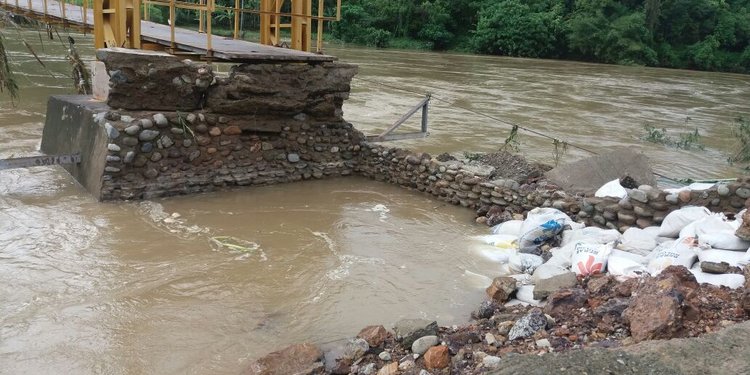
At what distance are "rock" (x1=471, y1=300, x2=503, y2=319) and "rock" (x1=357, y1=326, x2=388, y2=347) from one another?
94 cm

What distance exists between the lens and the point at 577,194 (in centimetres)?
755

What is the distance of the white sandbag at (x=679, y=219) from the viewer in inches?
245

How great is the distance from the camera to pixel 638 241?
6.25 metres

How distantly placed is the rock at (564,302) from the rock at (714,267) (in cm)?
110

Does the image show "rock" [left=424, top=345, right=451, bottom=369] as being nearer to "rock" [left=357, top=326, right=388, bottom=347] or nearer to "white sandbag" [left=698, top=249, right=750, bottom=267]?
"rock" [left=357, top=326, right=388, bottom=347]

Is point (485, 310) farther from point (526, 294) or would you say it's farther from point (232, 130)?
point (232, 130)

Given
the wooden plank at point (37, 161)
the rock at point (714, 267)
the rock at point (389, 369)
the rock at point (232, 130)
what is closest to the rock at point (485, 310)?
the rock at point (389, 369)

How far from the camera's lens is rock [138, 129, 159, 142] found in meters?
7.59

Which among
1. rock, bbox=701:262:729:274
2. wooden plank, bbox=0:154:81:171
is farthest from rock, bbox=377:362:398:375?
wooden plank, bbox=0:154:81:171

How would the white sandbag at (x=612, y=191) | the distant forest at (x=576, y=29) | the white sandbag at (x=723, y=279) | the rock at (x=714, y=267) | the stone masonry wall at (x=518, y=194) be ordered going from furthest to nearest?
the distant forest at (x=576, y=29)
the white sandbag at (x=612, y=191)
the stone masonry wall at (x=518, y=194)
the rock at (x=714, y=267)
the white sandbag at (x=723, y=279)

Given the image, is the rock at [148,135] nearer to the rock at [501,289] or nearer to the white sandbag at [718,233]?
the rock at [501,289]

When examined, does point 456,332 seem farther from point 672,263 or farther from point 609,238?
point 609,238

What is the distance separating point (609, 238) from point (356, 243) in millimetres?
2609

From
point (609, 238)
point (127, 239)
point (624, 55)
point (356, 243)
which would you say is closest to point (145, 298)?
point (127, 239)
